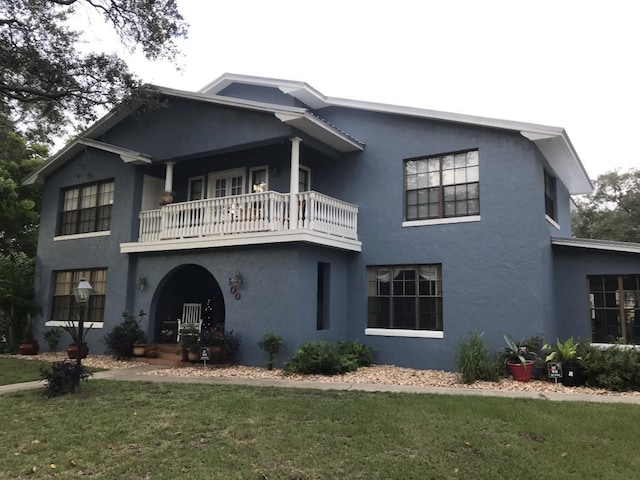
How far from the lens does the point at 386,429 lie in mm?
6688

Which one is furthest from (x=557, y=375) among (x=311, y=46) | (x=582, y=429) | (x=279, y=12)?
(x=311, y=46)

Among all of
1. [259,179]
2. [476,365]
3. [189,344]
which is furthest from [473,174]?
[189,344]

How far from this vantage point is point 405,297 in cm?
1336

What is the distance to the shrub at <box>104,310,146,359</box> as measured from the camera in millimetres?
14164

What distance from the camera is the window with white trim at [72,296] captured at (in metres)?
16.2

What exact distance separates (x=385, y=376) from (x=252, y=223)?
4961 millimetres

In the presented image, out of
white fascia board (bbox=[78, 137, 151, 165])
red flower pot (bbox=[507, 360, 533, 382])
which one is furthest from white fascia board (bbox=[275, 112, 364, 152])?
red flower pot (bbox=[507, 360, 533, 382])

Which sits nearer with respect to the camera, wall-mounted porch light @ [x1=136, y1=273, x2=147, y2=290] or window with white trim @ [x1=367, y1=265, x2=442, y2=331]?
window with white trim @ [x1=367, y1=265, x2=442, y2=331]

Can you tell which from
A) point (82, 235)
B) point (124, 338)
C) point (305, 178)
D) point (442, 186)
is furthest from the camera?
point (82, 235)

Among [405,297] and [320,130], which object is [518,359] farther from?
[320,130]

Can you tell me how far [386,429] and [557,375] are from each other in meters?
5.44

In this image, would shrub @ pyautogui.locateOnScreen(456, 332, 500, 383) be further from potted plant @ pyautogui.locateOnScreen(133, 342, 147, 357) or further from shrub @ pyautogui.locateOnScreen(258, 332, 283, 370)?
potted plant @ pyautogui.locateOnScreen(133, 342, 147, 357)

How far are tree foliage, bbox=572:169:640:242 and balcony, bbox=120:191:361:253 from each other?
81.3ft

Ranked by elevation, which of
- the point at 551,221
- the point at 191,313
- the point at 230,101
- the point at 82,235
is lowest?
the point at 191,313
